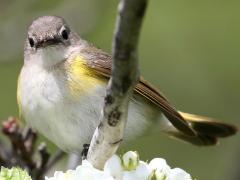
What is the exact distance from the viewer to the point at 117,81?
2975mm

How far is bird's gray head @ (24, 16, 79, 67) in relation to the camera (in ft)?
16.1

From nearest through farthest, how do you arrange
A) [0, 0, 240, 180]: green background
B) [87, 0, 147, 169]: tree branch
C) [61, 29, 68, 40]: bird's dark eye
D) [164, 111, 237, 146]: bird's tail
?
[87, 0, 147, 169]: tree branch, [61, 29, 68, 40]: bird's dark eye, [164, 111, 237, 146]: bird's tail, [0, 0, 240, 180]: green background

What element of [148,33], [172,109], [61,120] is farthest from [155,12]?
[61,120]

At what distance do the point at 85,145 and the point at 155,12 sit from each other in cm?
315

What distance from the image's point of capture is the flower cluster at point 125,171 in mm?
3393

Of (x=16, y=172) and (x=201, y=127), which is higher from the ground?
(x=16, y=172)

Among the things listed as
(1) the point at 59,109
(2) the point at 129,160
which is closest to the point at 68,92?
(1) the point at 59,109

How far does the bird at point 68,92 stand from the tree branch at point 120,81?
1139 millimetres

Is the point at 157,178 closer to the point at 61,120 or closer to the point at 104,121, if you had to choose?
the point at 104,121

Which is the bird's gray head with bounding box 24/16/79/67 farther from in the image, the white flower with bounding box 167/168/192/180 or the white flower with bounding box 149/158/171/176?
the white flower with bounding box 167/168/192/180

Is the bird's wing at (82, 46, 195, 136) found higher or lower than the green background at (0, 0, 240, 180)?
higher

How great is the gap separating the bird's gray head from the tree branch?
4.77 ft

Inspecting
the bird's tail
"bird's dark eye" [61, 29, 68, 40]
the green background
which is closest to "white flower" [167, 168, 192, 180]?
"bird's dark eye" [61, 29, 68, 40]

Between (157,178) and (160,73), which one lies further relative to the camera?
(160,73)
